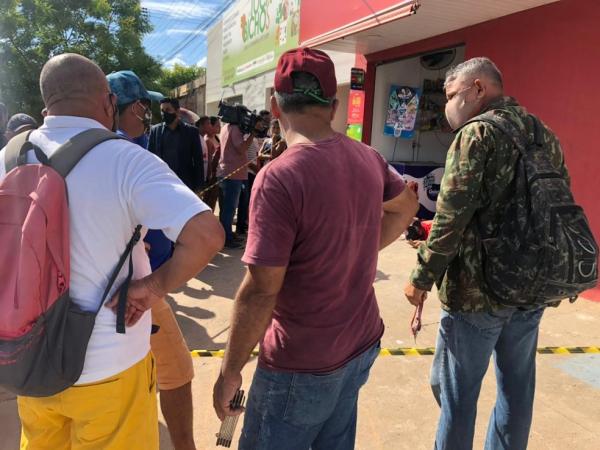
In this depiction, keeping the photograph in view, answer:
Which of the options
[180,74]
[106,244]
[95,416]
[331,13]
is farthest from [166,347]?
[180,74]

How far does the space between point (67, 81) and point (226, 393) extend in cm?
111

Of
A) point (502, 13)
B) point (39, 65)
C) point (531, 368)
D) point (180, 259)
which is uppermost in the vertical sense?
point (39, 65)

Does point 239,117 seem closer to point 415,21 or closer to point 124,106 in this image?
point 415,21

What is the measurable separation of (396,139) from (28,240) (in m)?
8.97

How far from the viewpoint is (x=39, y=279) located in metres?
1.30

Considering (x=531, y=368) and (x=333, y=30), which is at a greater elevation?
(x=333, y=30)

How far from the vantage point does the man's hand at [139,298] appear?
4.95ft

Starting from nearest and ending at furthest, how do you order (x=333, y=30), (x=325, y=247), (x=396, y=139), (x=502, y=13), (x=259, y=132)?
(x=325, y=247)
(x=502, y=13)
(x=259, y=132)
(x=333, y=30)
(x=396, y=139)

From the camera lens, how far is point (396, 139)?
964 cm

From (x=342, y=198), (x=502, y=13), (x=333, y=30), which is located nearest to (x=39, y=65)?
(x=333, y=30)

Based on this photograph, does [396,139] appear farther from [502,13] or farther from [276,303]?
[276,303]

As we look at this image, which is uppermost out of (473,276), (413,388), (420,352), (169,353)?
(473,276)

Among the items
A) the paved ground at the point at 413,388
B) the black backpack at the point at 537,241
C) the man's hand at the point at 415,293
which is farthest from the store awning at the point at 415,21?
the man's hand at the point at 415,293

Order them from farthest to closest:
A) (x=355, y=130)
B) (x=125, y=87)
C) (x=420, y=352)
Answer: (x=355, y=130) → (x=420, y=352) → (x=125, y=87)
